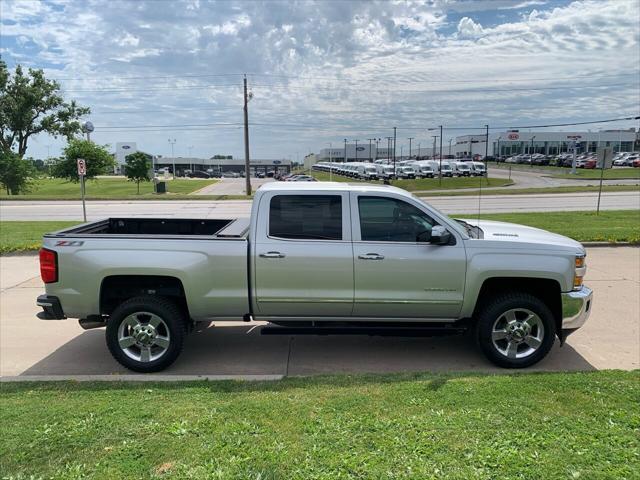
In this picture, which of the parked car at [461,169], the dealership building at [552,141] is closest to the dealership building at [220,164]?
the dealership building at [552,141]

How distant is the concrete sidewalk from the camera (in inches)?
193

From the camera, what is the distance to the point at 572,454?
9.85ft

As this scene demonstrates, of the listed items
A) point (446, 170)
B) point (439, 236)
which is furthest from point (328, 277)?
point (446, 170)

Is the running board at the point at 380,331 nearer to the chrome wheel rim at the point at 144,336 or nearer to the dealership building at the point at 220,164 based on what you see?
the chrome wheel rim at the point at 144,336

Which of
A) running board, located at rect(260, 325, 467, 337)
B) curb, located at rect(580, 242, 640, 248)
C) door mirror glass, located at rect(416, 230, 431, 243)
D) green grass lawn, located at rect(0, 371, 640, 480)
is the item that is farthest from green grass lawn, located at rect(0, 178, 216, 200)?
door mirror glass, located at rect(416, 230, 431, 243)

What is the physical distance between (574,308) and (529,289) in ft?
1.44

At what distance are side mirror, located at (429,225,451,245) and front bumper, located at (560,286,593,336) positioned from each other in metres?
1.24

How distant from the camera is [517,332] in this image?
189 inches

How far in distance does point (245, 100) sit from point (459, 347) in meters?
38.7

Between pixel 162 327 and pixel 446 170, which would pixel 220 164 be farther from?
pixel 162 327

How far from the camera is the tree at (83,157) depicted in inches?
1639

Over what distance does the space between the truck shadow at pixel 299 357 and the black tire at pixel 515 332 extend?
0.13m

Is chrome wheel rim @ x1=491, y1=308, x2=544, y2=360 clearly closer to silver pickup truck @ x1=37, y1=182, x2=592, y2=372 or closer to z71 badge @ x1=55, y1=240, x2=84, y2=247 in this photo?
silver pickup truck @ x1=37, y1=182, x2=592, y2=372

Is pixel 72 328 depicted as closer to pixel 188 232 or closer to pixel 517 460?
pixel 188 232
